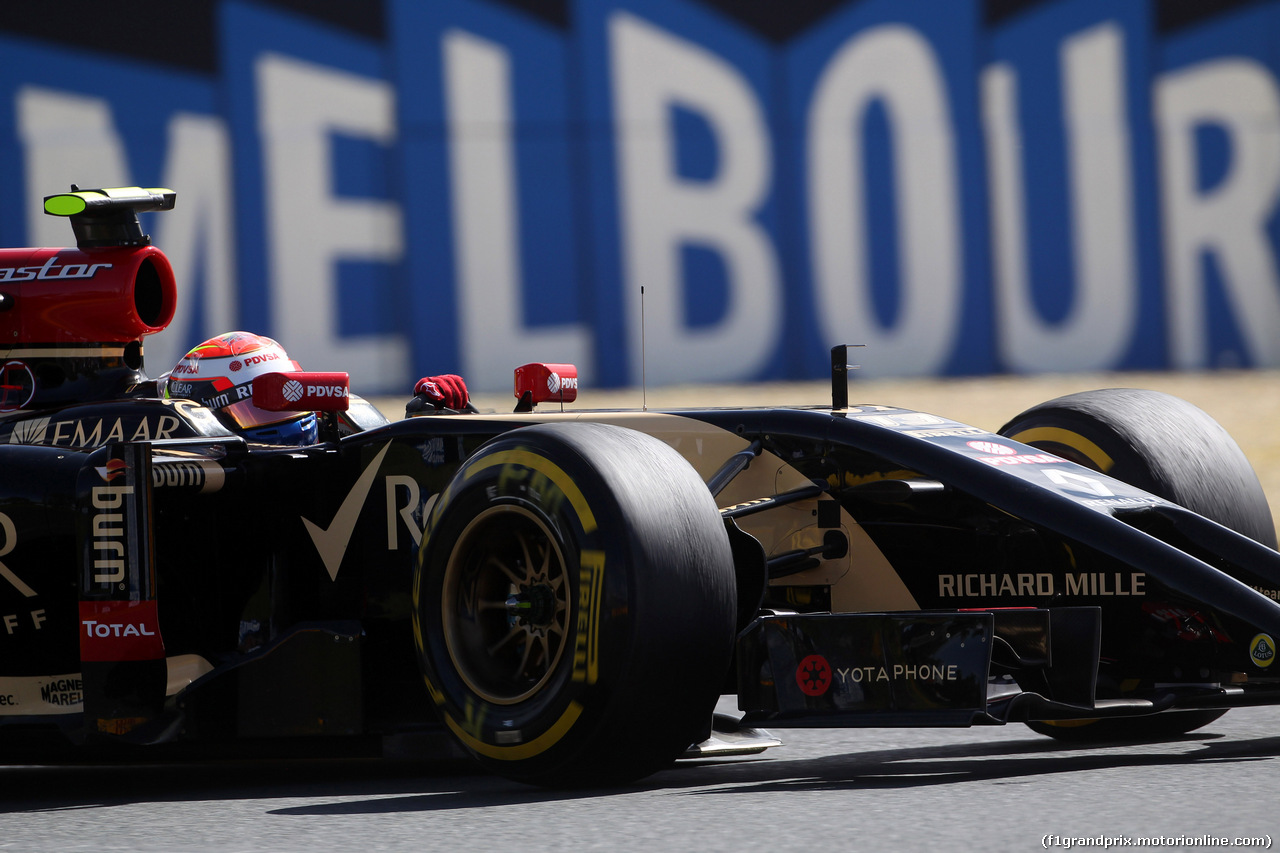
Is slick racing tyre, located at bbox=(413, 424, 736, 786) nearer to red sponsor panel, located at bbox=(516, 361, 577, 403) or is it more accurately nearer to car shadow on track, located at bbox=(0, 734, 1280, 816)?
car shadow on track, located at bbox=(0, 734, 1280, 816)

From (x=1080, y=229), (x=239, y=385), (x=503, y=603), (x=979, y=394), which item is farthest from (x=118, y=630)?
(x=1080, y=229)

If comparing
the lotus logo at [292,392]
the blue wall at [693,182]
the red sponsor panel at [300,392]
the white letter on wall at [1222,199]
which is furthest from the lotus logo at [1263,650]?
the white letter on wall at [1222,199]

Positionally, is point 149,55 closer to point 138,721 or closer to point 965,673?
point 138,721

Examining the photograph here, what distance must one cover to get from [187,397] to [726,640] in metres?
3.44

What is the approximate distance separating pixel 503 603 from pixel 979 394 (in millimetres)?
13745

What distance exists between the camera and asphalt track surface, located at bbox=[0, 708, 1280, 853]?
4.01m

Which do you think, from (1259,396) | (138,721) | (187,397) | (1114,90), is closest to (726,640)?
(138,721)

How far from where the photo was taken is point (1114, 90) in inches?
749

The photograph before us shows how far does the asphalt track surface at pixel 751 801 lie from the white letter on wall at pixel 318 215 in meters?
12.0

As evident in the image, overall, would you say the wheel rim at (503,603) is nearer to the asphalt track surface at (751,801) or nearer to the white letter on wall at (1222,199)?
the asphalt track surface at (751,801)

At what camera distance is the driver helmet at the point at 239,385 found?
7.07 metres

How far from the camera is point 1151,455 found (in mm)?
6199

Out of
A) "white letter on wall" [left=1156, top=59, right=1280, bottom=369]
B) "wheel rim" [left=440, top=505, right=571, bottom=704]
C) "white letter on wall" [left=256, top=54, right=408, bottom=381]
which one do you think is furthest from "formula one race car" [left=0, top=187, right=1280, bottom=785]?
"white letter on wall" [left=1156, top=59, right=1280, bottom=369]

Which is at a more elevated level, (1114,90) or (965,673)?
(1114,90)
